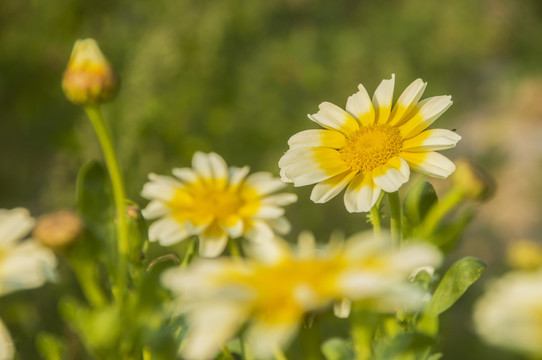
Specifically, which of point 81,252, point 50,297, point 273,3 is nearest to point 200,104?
point 50,297

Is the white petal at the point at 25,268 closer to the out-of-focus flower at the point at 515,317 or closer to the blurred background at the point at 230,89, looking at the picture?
the out-of-focus flower at the point at 515,317

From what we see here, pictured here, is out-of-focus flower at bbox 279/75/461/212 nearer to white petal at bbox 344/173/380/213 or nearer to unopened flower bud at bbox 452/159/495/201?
white petal at bbox 344/173/380/213

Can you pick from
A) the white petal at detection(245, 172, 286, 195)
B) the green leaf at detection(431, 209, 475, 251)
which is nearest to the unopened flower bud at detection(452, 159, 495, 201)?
the green leaf at detection(431, 209, 475, 251)

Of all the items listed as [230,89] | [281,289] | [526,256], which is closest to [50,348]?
[281,289]

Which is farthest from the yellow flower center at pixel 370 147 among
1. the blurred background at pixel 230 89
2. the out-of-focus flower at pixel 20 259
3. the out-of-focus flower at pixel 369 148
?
the blurred background at pixel 230 89

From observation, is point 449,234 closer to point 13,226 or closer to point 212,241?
point 212,241
